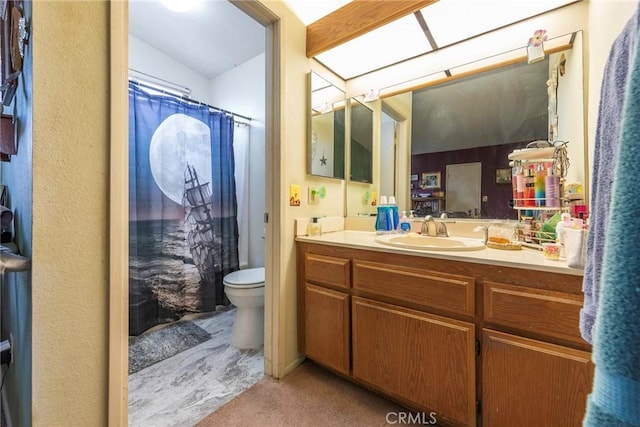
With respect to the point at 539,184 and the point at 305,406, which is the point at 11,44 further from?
the point at 539,184

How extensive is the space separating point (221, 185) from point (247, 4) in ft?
4.99

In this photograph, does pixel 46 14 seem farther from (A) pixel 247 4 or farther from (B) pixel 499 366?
(B) pixel 499 366

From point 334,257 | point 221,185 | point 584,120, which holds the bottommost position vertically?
point 334,257

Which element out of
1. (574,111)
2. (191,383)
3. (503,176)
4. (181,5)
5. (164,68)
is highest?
(181,5)

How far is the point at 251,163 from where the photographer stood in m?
2.65

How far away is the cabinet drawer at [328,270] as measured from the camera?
4.41 ft

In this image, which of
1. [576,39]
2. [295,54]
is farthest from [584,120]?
[295,54]

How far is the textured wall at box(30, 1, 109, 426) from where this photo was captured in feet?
2.26

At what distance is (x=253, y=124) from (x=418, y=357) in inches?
94.7

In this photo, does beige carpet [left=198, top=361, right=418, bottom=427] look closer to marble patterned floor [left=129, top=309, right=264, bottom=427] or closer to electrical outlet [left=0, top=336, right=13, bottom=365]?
marble patterned floor [left=129, top=309, right=264, bottom=427]

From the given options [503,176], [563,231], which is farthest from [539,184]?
[563,231]

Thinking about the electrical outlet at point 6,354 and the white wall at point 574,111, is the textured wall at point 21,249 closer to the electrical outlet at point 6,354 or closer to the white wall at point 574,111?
the electrical outlet at point 6,354

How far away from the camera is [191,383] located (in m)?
1.44

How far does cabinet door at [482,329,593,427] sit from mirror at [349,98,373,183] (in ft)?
4.24
